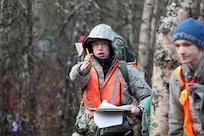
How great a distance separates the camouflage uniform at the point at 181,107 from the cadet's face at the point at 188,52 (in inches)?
2.3

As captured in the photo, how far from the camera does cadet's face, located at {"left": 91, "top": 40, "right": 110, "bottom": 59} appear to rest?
553 centimetres

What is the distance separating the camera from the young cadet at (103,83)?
5.42m

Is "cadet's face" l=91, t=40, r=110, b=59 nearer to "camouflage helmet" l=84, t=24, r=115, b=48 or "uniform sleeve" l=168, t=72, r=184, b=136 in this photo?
"camouflage helmet" l=84, t=24, r=115, b=48

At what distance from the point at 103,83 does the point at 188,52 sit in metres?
1.79

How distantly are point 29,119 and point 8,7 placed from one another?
2.12 m

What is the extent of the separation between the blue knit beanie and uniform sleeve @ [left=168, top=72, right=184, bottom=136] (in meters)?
0.34

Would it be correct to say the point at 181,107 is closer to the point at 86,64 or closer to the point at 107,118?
the point at 107,118

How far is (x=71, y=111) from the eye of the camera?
12812mm

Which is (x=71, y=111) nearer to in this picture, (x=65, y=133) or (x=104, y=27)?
(x=65, y=133)

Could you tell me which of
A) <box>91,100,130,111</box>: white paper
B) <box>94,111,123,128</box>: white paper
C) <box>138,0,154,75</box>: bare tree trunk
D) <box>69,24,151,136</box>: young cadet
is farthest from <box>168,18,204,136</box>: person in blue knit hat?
<box>138,0,154,75</box>: bare tree trunk

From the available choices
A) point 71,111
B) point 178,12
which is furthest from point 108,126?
point 71,111

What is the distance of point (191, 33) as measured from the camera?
3.83 meters

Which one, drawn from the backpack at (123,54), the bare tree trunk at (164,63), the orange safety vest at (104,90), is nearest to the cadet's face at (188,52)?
the bare tree trunk at (164,63)

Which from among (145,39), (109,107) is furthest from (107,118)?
(145,39)
